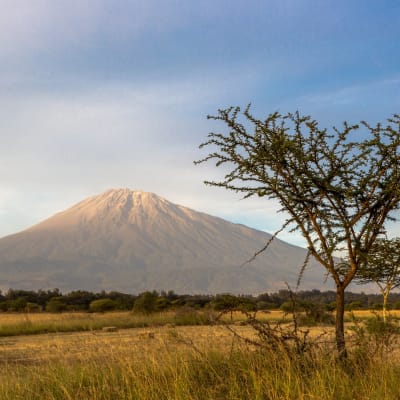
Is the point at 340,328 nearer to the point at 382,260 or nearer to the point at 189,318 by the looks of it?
the point at 382,260

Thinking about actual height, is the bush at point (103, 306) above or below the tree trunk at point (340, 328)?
below

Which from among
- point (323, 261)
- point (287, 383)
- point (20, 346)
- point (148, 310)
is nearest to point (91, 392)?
point (287, 383)

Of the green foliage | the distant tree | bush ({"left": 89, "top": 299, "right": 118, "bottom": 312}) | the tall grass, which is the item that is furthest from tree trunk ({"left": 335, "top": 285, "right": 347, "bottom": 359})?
bush ({"left": 89, "top": 299, "right": 118, "bottom": 312})

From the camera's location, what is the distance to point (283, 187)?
9.27 meters

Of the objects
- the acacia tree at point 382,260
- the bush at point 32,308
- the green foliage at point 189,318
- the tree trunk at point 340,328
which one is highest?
the acacia tree at point 382,260

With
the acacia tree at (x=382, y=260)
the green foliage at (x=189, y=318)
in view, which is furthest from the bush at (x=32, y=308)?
the acacia tree at (x=382, y=260)

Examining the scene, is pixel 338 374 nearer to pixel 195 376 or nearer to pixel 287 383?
pixel 287 383

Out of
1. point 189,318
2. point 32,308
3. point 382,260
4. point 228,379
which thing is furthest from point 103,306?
point 228,379

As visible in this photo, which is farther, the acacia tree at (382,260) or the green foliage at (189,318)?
the green foliage at (189,318)

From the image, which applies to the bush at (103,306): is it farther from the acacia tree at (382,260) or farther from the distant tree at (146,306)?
the acacia tree at (382,260)

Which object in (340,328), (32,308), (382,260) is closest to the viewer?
(340,328)

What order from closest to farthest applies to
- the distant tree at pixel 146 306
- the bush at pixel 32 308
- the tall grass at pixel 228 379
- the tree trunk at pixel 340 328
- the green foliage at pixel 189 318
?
the tall grass at pixel 228 379 → the tree trunk at pixel 340 328 → the green foliage at pixel 189 318 → the distant tree at pixel 146 306 → the bush at pixel 32 308

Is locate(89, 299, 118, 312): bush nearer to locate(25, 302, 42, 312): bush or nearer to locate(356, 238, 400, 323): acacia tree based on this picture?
locate(25, 302, 42, 312): bush

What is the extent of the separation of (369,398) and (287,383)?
3.43 feet
